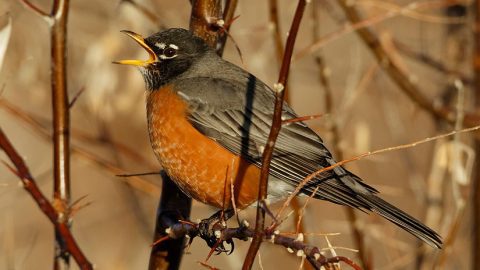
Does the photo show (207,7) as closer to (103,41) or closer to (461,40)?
(103,41)

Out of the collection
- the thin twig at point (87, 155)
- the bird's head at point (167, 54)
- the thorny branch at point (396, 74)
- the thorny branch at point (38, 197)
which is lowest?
the thorny branch at point (38, 197)

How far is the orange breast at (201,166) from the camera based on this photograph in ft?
12.6

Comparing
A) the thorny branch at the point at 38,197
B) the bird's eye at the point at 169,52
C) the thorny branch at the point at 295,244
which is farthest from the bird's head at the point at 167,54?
the thorny branch at the point at 295,244

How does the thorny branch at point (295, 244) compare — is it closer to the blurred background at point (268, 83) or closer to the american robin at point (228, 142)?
the american robin at point (228, 142)

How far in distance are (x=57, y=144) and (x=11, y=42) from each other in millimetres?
2721

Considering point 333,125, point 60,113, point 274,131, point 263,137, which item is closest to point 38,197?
point 60,113

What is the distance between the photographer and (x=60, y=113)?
330 cm

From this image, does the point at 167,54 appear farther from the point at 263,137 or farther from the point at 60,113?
the point at 60,113

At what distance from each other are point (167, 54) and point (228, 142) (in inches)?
31.5

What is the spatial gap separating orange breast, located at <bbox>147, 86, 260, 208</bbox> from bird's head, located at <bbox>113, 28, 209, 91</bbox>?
1.49 feet

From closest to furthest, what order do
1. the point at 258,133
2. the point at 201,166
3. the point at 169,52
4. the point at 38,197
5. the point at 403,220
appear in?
the point at 38,197 < the point at 403,220 < the point at 201,166 < the point at 258,133 < the point at 169,52

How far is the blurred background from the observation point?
4.80 meters

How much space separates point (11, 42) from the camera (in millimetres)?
5754

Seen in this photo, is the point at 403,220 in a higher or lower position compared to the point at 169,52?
lower
